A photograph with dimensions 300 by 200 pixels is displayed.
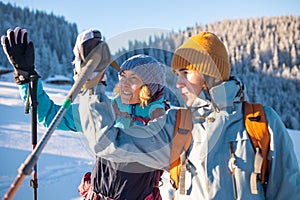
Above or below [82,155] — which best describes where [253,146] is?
above

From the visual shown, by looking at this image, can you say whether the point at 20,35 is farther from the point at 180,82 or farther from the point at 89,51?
the point at 180,82

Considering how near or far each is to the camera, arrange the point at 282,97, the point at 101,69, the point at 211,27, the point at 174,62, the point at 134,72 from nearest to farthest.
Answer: the point at 101,69, the point at 174,62, the point at 134,72, the point at 282,97, the point at 211,27

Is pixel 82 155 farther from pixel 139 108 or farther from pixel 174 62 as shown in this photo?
pixel 174 62

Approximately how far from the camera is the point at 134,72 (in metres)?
1.77

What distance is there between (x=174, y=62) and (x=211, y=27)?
74430 mm

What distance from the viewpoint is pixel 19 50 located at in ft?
4.64

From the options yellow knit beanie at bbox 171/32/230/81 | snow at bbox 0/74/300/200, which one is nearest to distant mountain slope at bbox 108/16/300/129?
snow at bbox 0/74/300/200

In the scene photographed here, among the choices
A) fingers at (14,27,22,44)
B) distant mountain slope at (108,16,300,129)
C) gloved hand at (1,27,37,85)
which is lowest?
distant mountain slope at (108,16,300,129)

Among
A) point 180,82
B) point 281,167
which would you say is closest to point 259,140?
point 281,167

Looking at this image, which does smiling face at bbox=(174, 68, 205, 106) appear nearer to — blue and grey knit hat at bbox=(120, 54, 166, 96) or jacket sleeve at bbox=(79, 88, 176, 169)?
jacket sleeve at bbox=(79, 88, 176, 169)

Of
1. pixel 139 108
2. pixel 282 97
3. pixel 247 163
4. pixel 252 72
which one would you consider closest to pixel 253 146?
pixel 247 163

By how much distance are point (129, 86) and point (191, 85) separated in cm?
52

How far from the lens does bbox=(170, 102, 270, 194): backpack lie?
119 centimetres

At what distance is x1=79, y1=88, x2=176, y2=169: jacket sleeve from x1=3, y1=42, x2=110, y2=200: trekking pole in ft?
0.54
